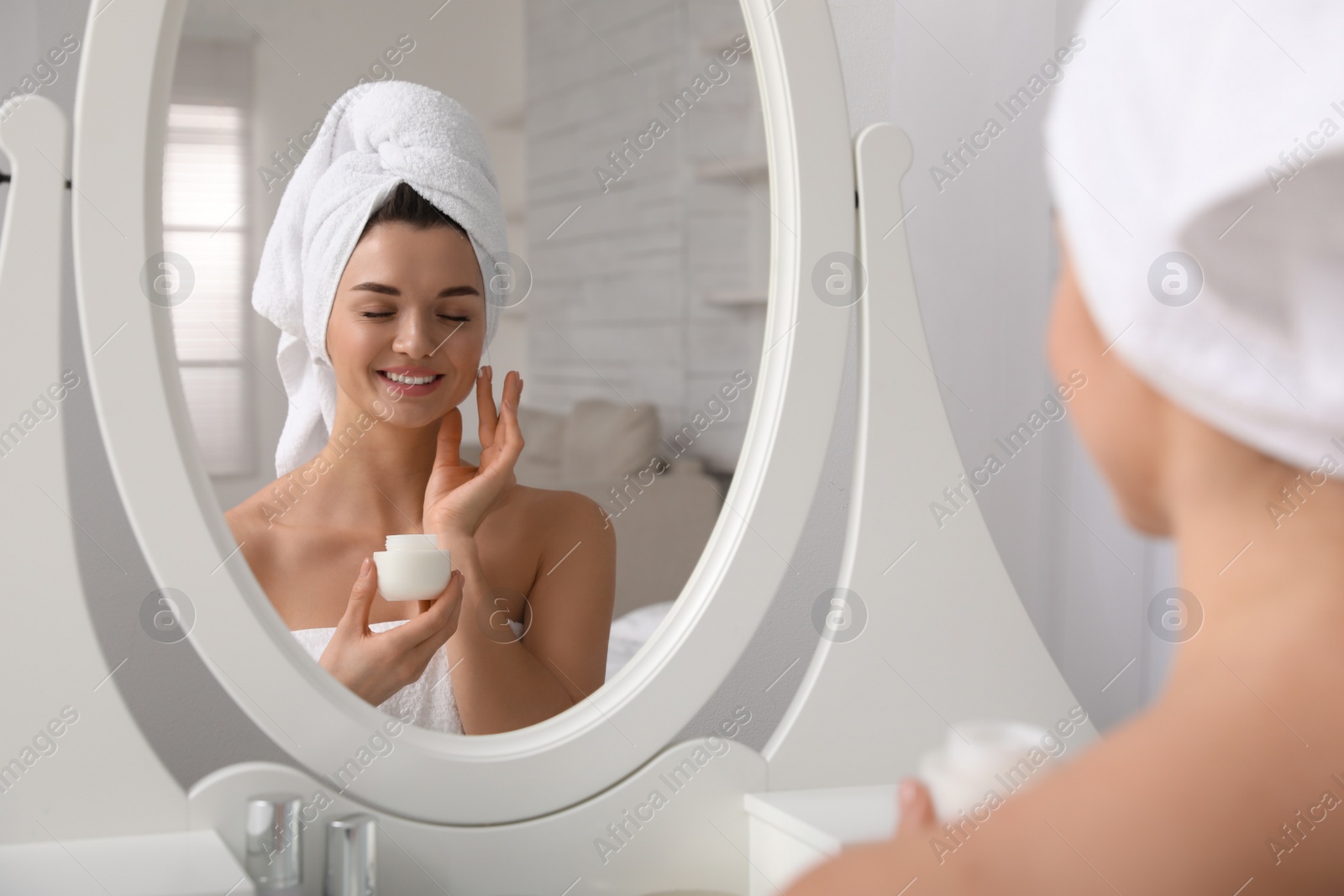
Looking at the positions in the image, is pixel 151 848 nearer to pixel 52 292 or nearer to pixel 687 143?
pixel 52 292

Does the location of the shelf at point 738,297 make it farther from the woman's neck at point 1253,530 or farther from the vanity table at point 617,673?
the woman's neck at point 1253,530

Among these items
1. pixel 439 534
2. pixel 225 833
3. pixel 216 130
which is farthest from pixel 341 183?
pixel 225 833

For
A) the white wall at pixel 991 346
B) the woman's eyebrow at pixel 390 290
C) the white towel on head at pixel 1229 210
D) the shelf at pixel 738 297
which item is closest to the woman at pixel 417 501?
the woman's eyebrow at pixel 390 290

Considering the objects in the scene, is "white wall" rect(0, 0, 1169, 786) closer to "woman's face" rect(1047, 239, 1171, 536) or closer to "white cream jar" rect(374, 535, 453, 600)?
"white cream jar" rect(374, 535, 453, 600)

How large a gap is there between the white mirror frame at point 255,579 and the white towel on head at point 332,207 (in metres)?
0.06

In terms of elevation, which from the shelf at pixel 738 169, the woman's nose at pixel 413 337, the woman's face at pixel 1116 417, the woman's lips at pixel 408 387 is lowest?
the woman's face at pixel 1116 417

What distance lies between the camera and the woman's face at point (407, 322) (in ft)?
1.82

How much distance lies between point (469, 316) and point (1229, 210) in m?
0.43

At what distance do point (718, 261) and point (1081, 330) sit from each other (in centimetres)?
43

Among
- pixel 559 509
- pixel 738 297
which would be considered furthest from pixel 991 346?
pixel 559 509

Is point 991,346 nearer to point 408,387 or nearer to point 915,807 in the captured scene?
point 408,387

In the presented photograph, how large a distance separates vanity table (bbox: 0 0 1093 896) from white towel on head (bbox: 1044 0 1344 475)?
0.40m

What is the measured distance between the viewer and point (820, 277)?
0.65 metres

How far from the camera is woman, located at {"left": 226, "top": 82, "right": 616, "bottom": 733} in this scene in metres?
0.56
